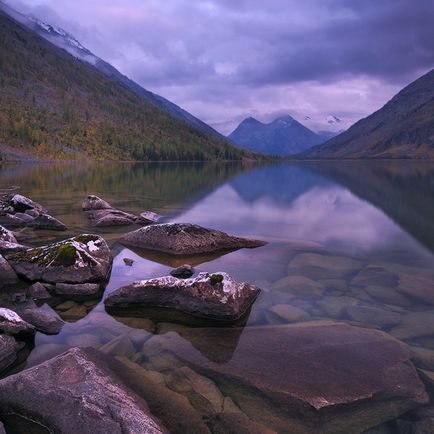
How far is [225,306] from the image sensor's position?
13531mm

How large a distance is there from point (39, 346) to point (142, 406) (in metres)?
4.57

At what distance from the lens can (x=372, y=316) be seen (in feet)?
45.4

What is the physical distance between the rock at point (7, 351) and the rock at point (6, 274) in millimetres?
6251

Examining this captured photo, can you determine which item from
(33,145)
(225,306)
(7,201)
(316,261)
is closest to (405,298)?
(316,261)

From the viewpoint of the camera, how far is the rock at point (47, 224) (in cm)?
2729

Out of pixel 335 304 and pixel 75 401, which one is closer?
pixel 75 401

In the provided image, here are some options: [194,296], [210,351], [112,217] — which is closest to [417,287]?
[194,296]

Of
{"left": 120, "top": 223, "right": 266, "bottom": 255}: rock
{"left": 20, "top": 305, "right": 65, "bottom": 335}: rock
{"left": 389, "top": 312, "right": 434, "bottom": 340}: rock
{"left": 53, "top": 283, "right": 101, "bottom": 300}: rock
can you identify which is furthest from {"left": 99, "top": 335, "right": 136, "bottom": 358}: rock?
{"left": 120, "top": 223, "right": 266, "bottom": 255}: rock

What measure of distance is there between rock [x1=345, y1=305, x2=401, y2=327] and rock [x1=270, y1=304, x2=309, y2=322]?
5.29 feet

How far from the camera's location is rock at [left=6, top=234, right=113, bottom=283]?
16234 mm

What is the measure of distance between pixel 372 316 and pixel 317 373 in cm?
461

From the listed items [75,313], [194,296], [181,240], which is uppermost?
[181,240]

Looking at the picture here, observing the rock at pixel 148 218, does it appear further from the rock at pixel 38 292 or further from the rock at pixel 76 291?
the rock at pixel 38 292

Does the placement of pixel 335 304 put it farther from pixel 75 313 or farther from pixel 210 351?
pixel 75 313
